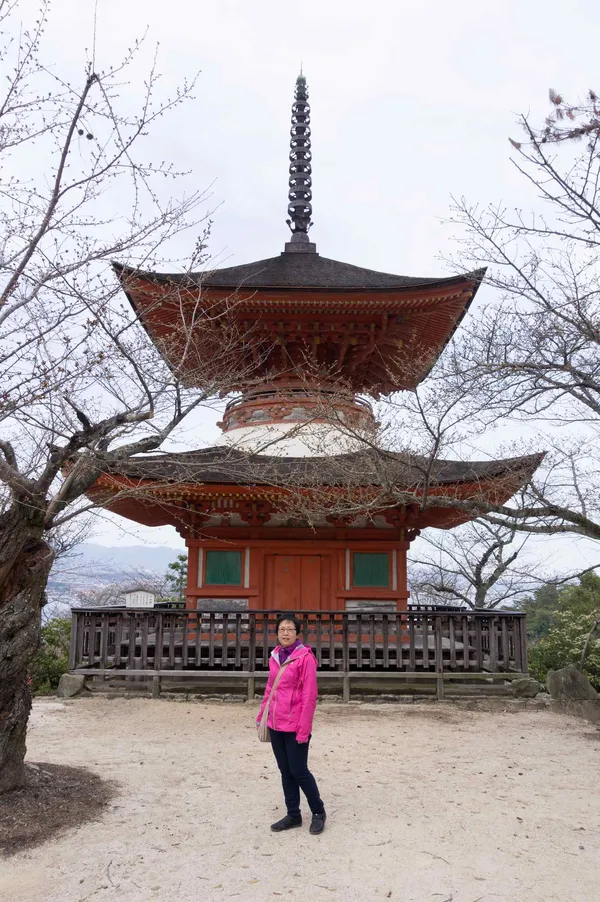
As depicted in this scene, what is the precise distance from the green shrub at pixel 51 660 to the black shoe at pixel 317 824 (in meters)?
10.1

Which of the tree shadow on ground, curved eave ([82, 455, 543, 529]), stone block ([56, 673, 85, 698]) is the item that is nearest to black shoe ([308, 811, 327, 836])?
the tree shadow on ground

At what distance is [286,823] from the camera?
5.13m

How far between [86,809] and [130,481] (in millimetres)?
5401

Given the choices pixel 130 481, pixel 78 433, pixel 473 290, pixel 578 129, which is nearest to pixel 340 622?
pixel 130 481

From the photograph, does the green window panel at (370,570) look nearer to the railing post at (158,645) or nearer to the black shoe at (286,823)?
the railing post at (158,645)

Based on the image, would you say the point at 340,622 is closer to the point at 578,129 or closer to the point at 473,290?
the point at 473,290

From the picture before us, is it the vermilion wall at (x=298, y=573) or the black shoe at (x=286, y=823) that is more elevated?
the vermilion wall at (x=298, y=573)

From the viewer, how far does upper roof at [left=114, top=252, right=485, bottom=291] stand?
12.0 metres

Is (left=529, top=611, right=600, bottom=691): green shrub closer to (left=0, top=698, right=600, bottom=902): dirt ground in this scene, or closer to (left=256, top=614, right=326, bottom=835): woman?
(left=0, top=698, right=600, bottom=902): dirt ground

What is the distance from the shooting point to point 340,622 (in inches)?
469

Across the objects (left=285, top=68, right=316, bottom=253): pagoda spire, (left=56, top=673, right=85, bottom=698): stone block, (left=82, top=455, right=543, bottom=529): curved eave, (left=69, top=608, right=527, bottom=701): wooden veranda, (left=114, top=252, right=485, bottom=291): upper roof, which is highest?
(left=285, top=68, right=316, bottom=253): pagoda spire

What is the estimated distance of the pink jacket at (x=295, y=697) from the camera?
16.1 feet

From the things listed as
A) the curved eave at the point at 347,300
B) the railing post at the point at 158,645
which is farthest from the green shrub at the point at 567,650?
the railing post at the point at 158,645

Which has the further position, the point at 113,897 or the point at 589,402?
the point at 589,402
